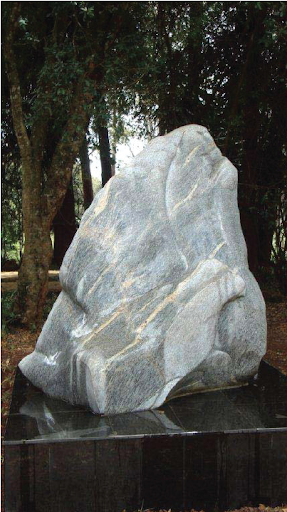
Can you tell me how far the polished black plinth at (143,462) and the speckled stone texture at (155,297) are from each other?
1.00ft

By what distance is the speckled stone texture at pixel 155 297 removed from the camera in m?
4.15

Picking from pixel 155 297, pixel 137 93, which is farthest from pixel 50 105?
pixel 155 297

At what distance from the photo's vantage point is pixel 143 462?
147 inches

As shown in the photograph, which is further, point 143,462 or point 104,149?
point 104,149

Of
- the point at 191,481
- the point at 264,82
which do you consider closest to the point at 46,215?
the point at 264,82

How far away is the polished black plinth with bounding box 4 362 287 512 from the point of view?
12.1 feet

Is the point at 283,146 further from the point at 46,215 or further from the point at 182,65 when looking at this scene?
the point at 46,215

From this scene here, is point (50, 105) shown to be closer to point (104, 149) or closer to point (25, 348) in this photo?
point (25, 348)

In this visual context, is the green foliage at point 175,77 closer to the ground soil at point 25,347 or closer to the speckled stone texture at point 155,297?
the ground soil at point 25,347

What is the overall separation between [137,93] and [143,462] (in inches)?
263

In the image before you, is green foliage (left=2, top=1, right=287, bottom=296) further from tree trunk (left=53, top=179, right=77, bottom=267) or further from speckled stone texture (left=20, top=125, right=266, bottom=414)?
speckled stone texture (left=20, top=125, right=266, bottom=414)

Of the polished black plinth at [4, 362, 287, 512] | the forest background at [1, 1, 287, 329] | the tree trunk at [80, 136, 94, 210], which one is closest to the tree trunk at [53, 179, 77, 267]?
the tree trunk at [80, 136, 94, 210]

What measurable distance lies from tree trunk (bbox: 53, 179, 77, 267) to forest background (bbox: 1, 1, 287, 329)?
238cm

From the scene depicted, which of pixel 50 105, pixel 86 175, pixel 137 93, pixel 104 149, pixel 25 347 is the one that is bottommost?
pixel 25 347
